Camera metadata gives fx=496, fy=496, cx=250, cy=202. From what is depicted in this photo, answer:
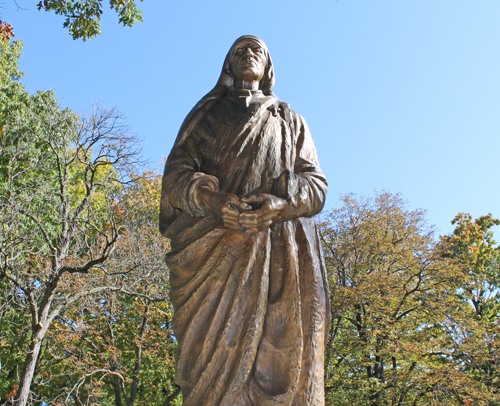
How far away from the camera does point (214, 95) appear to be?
14.0ft

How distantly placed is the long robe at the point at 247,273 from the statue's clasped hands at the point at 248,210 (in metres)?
0.10

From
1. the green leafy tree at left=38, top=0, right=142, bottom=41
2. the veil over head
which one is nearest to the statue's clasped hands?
the veil over head

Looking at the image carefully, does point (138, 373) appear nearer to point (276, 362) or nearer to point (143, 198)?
point (143, 198)

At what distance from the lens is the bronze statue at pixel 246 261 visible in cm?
310

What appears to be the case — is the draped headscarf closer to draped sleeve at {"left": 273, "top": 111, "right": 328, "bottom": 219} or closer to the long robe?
the long robe

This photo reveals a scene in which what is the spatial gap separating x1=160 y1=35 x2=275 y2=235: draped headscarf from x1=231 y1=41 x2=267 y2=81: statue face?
0.14 ft

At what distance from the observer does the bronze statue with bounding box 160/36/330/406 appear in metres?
3.10

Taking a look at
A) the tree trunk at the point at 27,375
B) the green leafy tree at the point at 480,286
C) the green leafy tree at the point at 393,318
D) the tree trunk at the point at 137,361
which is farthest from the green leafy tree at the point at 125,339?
the green leafy tree at the point at 480,286

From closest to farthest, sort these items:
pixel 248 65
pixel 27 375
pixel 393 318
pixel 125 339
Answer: pixel 248 65
pixel 27 375
pixel 393 318
pixel 125 339

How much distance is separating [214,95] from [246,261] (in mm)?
1639

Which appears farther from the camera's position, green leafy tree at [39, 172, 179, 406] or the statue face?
green leafy tree at [39, 172, 179, 406]

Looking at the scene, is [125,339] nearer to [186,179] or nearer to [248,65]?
[248,65]

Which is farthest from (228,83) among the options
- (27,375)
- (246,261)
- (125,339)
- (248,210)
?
(125,339)

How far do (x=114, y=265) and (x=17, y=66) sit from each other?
1282cm
